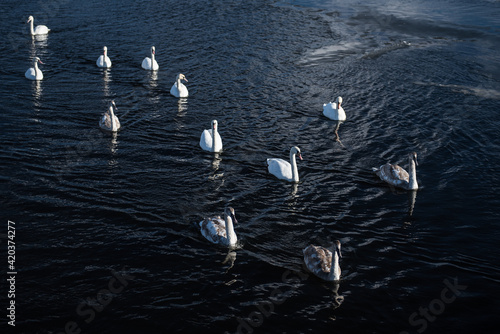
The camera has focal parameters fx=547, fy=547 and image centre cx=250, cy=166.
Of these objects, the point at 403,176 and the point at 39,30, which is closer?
the point at 403,176

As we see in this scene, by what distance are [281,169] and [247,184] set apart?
1.41 meters

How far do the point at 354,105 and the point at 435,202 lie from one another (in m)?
9.74

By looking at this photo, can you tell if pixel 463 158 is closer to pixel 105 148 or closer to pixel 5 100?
pixel 105 148

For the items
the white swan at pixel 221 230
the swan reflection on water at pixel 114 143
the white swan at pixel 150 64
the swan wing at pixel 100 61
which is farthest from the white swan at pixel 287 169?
the swan wing at pixel 100 61

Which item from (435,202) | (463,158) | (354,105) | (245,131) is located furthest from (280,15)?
(435,202)

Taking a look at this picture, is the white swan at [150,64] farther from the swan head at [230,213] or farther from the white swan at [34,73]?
the swan head at [230,213]

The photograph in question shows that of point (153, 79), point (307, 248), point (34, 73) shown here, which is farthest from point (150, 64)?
point (307, 248)

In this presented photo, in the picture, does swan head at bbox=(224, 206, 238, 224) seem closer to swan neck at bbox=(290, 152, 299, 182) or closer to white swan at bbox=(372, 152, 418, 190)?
swan neck at bbox=(290, 152, 299, 182)

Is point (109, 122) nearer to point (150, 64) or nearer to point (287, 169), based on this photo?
point (287, 169)

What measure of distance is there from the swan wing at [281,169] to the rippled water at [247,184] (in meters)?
0.35

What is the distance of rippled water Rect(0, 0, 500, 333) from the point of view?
14.1m

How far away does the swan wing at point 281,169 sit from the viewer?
66.4 ft

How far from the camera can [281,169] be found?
2025 centimetres

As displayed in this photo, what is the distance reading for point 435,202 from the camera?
762 inches
